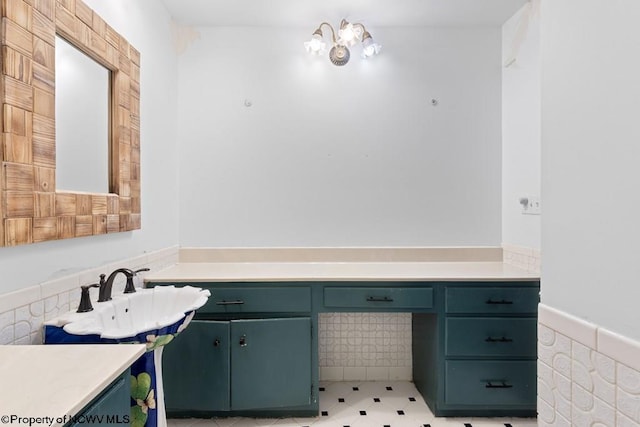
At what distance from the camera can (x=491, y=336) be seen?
206 cm

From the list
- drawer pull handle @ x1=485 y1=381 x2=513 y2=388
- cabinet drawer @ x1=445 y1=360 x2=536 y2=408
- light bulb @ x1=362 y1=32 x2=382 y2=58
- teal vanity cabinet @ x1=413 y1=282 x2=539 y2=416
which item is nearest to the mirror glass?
light bulb @ x1=362 y1=32 x2=382 y2=58

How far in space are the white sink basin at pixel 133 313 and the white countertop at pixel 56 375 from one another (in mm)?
211

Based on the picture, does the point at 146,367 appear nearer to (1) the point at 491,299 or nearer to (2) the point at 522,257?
(1) the point at 491,299

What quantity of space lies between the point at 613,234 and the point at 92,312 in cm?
163

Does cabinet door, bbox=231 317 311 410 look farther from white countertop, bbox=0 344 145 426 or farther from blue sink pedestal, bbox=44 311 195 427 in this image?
white countertop, bbox=0 344 145 426

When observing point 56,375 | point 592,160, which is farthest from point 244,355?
point 592,160

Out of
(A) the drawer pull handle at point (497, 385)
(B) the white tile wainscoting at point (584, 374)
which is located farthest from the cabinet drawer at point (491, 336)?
(B) the white tile wainscoting at point (584, 374)

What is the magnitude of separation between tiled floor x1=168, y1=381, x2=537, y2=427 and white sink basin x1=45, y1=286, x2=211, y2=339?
76cm

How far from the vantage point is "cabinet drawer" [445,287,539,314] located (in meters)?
2.07

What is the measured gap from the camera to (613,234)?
72 cm

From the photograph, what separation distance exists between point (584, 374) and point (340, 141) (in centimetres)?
208

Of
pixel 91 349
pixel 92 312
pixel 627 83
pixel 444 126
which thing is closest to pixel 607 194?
Result: pixel 627 83

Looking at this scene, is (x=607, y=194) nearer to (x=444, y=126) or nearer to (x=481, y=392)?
(x=481, y=392)

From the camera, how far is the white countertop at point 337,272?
81.2 inches
